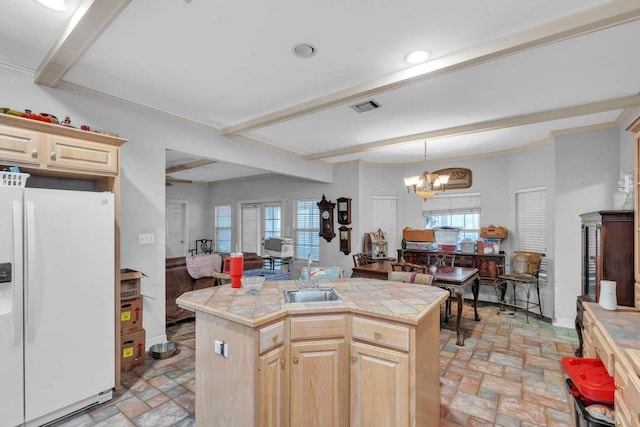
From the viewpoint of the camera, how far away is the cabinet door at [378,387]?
176cm

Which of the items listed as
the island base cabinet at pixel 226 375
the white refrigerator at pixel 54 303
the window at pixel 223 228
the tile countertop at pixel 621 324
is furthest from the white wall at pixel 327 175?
the window at pixel 223 228

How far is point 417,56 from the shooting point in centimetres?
240

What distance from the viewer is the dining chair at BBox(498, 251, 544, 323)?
4.69m

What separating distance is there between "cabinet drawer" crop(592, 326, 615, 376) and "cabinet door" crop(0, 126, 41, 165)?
160 inches

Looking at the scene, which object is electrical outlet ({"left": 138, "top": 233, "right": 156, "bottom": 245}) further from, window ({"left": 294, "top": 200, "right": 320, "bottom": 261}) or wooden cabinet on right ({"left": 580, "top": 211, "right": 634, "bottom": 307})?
wooden cabinet on right ({"left": 580, "top": 211, "right": 634, "bottom": 307})

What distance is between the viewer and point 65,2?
1827mm

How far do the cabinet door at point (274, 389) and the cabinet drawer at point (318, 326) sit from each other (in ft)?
0.46

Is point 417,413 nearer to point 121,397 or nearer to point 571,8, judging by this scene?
point 121,397

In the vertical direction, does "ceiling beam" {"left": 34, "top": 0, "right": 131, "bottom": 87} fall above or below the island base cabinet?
above

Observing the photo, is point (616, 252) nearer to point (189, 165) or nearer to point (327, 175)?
point (327, 175)

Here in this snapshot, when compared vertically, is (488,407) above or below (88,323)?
below

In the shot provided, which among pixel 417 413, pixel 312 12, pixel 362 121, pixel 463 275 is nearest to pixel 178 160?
pixel 362 121

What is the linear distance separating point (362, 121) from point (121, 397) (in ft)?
12.2

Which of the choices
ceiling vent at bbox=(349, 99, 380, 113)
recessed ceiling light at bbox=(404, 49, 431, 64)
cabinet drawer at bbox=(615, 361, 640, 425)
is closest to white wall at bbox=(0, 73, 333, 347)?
ceiling vent at bbox=(349, 99, 380, 113)
